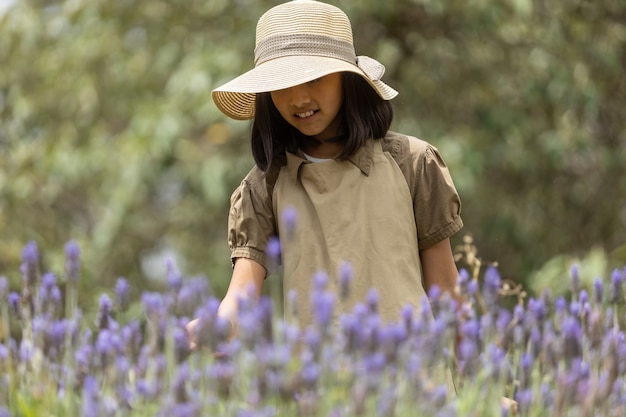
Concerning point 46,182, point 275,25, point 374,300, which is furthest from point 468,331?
point 46,182

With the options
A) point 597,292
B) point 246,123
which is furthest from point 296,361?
point 246,123

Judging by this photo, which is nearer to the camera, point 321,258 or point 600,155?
point 321,258

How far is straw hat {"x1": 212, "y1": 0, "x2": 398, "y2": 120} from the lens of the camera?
8.39 feet

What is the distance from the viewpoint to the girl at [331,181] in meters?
2.53

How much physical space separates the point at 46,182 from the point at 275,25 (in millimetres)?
4417

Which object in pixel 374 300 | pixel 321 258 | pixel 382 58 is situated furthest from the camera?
pixel 382 58

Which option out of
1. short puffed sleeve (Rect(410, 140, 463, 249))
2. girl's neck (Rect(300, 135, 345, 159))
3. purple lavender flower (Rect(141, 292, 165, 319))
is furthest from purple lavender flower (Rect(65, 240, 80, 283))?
short puffed sleeve (Rect(410, 140, 463, 249))

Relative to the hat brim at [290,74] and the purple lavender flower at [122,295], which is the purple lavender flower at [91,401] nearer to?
the purple lavender flower at [122,295]

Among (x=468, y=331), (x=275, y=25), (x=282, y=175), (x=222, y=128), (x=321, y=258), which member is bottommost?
(x=468, y=331)

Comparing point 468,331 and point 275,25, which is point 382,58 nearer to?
point 275,25

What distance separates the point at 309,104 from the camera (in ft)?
8.37

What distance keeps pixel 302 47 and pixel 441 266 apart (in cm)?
65

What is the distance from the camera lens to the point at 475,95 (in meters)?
6.70

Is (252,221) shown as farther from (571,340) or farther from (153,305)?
(571,340)
